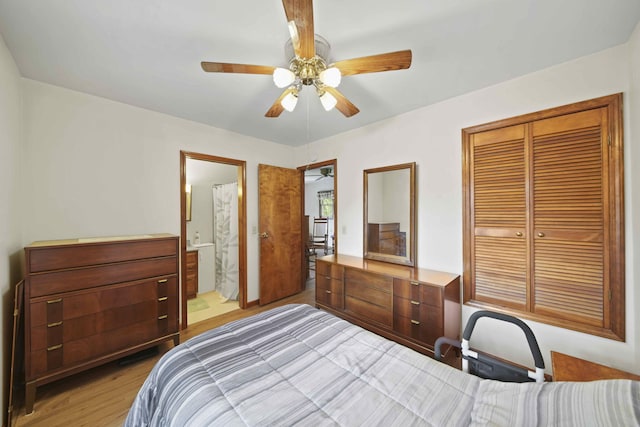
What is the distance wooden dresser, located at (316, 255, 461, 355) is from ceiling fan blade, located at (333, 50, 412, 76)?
1707 millimetres

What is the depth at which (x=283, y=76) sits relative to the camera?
1.41 m

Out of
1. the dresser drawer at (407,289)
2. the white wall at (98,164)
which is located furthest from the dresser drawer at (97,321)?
the dresser drawer at (407,289)

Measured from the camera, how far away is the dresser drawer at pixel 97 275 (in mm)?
1675

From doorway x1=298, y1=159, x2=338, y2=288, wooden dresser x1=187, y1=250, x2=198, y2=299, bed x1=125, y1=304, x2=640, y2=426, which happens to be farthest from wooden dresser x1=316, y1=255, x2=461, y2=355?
doorway x1=298, y1=159, x2=338, y2=288

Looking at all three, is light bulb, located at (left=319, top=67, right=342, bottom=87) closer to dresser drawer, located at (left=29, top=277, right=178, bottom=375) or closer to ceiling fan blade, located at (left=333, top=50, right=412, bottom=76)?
ceiling fan blade, located at (left=333, top=50, right=412, bottom=76)

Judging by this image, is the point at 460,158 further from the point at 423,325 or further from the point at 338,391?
the point at 338,391

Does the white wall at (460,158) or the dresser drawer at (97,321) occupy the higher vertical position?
the white wall at (460,158)

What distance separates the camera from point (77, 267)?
180cm

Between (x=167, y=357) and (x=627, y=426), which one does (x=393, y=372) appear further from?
(x=167, y=357)

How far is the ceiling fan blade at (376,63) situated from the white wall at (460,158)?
127 cm

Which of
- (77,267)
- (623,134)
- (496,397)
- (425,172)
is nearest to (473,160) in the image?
(425,172)

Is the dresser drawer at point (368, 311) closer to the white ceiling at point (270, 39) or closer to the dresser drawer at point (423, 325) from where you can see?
the dresser drawer at point (423, 325)

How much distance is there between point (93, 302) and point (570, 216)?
3773 mm

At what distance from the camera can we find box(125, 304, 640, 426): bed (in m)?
0.80
